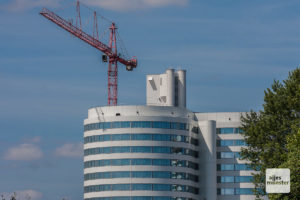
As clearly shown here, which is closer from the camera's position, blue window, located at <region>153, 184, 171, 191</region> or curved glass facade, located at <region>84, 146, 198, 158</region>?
blue window, located at <region>153, 184, 171, 191</region>

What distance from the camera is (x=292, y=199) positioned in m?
92.7

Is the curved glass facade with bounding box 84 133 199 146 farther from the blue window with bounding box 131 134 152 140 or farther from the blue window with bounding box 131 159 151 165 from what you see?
the blue window with bounding box 131 159 151 165

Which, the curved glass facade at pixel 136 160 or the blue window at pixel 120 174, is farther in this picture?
the blue window at pixel 120 174

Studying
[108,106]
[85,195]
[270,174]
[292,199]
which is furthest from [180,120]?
[270,174]

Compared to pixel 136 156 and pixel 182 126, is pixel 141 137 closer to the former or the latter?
pixel 136 156

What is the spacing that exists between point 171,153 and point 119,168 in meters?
14.0

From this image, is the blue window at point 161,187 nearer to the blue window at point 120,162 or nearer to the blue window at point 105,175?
the blue window at point 120,162

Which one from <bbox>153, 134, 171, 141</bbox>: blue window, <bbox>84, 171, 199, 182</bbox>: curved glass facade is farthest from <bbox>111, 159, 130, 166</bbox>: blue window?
<bbox>153, 134, 171, 141</bbox>: blue window

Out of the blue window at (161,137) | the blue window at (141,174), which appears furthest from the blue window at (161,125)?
the blue window at (141,174)

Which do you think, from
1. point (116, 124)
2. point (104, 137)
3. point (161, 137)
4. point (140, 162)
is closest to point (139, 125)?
point (116, 124)

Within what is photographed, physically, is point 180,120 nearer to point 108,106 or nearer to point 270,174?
point 108,106

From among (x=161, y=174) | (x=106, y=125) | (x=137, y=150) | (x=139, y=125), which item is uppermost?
(x=106, y=125)

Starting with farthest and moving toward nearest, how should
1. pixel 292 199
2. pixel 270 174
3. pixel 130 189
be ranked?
pixel 130 189
pixel 292 199
pixel 270 174

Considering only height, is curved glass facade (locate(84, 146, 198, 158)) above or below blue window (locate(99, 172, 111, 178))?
above
